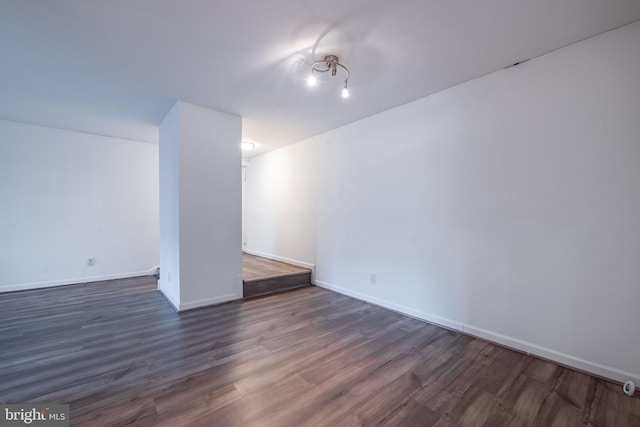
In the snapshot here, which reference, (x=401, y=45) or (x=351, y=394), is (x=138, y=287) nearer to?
(x=351, y=394)

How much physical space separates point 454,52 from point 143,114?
12.8 ft

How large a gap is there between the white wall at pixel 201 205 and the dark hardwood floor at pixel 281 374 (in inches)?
18.2

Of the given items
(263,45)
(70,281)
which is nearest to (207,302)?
(70,281)

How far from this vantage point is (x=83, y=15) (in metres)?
1.82

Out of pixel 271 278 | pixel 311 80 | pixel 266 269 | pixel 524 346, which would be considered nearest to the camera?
pixel 524 346

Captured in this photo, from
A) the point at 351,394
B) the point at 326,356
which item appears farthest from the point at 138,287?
the point at 351,394

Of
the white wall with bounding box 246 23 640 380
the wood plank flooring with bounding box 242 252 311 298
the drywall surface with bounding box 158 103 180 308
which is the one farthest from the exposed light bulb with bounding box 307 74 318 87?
the wood plank flooring with bounding box 242 252 311 298

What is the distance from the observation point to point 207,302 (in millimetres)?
3402

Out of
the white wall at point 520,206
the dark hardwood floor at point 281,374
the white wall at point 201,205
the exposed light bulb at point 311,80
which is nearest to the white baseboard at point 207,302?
the white wall at point 201,205

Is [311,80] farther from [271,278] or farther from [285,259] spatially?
[285,259]

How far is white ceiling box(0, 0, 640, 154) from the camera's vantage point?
176 cm

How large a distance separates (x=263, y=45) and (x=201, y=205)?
6.85ft

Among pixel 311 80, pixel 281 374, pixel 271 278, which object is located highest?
pixel 311 80

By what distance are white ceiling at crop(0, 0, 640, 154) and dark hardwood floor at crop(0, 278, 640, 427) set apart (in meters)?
2.58
